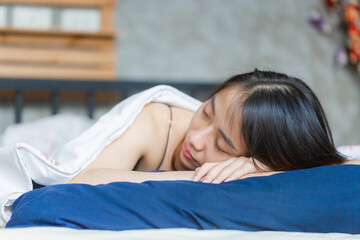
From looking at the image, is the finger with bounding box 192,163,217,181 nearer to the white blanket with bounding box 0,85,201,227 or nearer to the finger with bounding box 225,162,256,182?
the finger with bounding box 225,162,256,182

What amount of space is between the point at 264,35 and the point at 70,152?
6.69 ft

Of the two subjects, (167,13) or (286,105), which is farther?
(167,13)

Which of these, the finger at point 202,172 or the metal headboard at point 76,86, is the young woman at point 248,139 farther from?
the metal headboard at point 76,86

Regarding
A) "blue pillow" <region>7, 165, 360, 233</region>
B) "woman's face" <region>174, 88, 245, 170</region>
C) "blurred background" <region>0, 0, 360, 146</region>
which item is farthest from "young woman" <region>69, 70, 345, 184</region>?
"blurred background" <region>0, 0, 360, 146</region>

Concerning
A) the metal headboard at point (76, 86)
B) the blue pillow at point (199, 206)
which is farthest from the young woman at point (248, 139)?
the metal headboard at point (76, 86)

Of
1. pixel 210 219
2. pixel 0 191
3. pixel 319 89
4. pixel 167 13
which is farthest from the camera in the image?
pixel 319 89

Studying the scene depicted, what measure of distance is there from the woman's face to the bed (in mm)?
278

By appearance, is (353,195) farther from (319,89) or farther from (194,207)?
(319,89)

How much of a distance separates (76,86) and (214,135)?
144cm

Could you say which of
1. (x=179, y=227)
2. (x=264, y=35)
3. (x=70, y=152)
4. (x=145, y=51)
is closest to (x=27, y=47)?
(x=145, y=51)

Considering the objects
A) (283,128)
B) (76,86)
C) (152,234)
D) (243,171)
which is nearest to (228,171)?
(243,171)

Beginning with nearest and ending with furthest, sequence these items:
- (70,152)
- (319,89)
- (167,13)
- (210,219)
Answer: (210,219) → (70,152) → (167,13) → (319,89)

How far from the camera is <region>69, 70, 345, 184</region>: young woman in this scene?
987 millimetres

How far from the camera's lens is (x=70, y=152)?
43.6 inches
